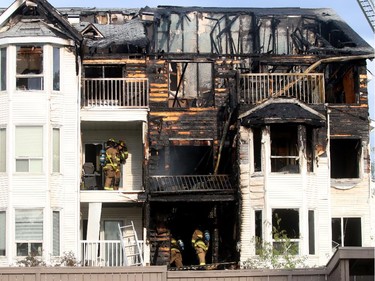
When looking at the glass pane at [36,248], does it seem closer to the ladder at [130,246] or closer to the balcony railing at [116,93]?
the ladder at [130,246]

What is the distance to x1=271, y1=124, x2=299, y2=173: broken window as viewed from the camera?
3934cm

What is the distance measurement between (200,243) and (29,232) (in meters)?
6.11

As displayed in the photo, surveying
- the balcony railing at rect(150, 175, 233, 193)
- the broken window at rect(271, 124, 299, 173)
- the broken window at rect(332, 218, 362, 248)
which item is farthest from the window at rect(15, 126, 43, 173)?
the broken window at rect(332, 218, 362, 248)

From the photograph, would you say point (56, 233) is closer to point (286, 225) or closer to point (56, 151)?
point (56, 151)

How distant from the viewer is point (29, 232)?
37.2 meters

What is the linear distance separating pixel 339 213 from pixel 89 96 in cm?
1000

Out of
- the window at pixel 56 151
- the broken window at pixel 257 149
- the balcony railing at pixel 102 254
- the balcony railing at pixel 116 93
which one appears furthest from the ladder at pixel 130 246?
the broken window at pixel 257 149

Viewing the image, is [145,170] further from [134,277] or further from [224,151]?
[134,277]

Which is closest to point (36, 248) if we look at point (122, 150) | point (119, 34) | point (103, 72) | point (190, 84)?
point (122, 150)

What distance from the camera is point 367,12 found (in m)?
50.8

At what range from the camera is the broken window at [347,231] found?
40.7 meters

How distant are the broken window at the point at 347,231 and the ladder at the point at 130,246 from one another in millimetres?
7136

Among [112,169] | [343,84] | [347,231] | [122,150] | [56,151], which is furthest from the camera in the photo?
[343,84]

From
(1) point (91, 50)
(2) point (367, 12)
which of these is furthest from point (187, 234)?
(2) point (367, 12)
